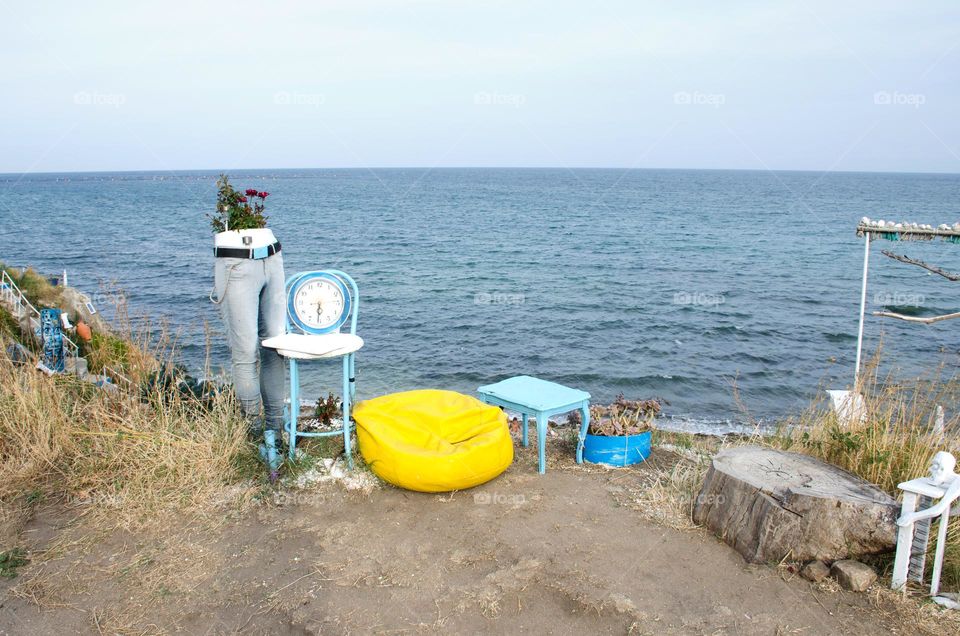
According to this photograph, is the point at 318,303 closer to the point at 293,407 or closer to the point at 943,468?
the point at 293,407

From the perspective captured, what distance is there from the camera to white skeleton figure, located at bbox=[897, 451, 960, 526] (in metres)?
3.67

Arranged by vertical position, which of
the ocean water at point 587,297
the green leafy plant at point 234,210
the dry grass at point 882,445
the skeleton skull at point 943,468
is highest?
the green leafy plant at point 234,210

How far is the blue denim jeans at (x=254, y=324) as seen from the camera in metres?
5.34

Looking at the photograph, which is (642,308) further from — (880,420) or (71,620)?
(71,620)

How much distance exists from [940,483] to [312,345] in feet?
13.6

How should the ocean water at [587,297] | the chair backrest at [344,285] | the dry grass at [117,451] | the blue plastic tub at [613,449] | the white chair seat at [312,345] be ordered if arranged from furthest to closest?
the ocean water at [587,297] < the blue plastic tub at [613,449] < the chair backrest at [344,285] < the white chair seat at [312,345] < the dry grass at [117,451]

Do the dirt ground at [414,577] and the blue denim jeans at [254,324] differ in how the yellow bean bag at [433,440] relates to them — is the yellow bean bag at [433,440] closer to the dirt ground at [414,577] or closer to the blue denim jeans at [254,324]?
the dirt ground at [414,577]

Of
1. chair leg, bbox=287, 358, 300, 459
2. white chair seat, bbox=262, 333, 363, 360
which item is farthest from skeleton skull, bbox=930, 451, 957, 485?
chair leg, bbox=287, 358, 300, 459

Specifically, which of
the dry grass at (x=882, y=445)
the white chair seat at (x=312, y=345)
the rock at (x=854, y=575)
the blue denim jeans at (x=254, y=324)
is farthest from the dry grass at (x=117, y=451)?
the dry grass at (x=882, y=445)

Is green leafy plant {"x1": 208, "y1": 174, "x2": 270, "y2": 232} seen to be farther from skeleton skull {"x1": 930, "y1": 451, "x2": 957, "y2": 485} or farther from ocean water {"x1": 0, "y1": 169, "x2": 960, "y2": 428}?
skeleton skull {"x1": 930, "y1": 451, "x2": 957, "y2": 485}

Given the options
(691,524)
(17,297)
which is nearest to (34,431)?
(691,524)

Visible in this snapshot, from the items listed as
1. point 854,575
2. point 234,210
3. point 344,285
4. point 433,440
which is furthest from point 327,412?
point 854,575

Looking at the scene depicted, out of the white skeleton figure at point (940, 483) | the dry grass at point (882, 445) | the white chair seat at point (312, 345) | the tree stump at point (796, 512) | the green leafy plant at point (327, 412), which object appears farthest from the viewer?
the green leafy plant at point (327, 412)

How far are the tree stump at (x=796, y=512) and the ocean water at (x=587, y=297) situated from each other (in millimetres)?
2822
